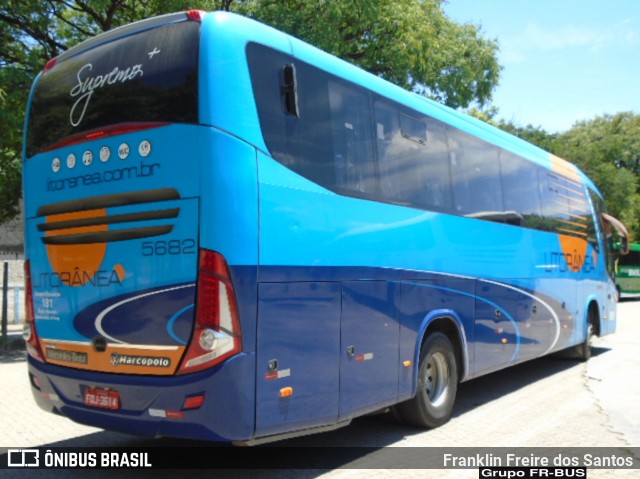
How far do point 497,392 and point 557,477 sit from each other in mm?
3764

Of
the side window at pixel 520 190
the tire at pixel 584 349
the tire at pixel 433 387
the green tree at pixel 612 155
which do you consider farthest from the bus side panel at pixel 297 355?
the green tree at pixel 612 155

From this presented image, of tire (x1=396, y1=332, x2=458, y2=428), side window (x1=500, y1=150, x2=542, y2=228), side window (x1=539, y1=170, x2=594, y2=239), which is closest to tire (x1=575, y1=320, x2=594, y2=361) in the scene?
side window (x1=539, y1=170, x2=594, y2=239)

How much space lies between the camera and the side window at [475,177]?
293 inches

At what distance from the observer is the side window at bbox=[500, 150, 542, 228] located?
870 centimetres

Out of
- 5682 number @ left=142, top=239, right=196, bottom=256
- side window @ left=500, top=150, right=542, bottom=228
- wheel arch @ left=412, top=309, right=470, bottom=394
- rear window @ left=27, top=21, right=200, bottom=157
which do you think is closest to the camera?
5682 number @ left=142, top=239, right=196, bottom=256

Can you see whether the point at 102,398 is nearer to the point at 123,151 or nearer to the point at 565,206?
the point at 123,151

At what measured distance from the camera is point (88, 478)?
512 cm

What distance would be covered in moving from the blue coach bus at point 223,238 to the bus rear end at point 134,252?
15 mm

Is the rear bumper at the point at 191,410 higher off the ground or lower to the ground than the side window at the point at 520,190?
lower

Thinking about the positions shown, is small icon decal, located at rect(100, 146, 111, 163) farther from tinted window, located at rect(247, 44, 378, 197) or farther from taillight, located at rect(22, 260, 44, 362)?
taillight, located at rect(22, 260, 44, 362)

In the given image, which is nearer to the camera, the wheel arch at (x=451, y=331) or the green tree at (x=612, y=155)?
the wheel arch at (x=451, y=331)

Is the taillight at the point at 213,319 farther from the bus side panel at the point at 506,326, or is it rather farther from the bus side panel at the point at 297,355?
the bus side panel at the point at 506,326

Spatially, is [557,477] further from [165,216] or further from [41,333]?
[41,333]

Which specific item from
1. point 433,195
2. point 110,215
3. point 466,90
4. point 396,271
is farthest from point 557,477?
point 466,90
